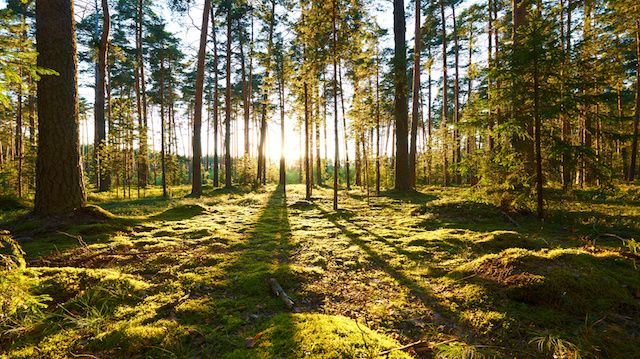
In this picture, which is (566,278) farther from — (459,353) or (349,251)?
(349,251)

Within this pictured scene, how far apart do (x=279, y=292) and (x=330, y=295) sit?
0.74 metres

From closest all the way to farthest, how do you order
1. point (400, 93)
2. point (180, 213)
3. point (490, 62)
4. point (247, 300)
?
1. point (247, 300)
2. point (490, 62)
3. point (180, 213)
4. point (400, 93)

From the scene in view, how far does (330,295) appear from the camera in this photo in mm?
3912

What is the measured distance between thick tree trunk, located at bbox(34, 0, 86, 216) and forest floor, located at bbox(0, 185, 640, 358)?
75 centimetres

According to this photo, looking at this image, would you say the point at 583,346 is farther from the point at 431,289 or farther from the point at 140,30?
the point at 140,30

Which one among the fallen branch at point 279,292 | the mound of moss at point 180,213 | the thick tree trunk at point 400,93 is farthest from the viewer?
the thick tree trunk at point 400,93

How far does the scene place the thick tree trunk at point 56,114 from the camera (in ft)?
20.6

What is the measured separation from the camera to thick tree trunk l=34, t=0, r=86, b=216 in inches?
247

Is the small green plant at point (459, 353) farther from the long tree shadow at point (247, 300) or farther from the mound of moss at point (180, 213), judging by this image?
the mound of moss at point (180, 213)

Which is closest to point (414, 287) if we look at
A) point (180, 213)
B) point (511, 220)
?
point (511, 220)

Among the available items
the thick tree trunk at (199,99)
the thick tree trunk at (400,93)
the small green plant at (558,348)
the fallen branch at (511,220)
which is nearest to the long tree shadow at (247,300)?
the small green plant at (558,348)

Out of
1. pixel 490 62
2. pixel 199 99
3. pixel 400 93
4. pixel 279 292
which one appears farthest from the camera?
pixel 199 99

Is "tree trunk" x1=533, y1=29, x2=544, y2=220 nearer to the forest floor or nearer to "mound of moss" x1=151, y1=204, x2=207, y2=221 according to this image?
the forest floor

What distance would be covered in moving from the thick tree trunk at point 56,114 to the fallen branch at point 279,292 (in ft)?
19.6
